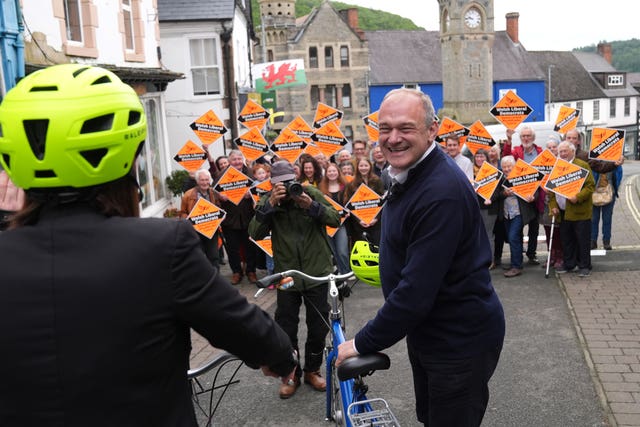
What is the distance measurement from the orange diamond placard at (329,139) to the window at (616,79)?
223 ft

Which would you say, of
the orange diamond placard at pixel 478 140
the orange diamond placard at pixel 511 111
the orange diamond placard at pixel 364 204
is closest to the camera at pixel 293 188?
the orange diamond placard at pixel 364 204

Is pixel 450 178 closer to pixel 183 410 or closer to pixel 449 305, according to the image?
pixel 449 305

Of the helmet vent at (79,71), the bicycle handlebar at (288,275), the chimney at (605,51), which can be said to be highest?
the chimney at (605,51)

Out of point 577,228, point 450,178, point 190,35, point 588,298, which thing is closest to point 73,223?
point 450,178

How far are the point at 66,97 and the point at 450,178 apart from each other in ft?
5.70

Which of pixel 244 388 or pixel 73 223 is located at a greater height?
pixel 73 223

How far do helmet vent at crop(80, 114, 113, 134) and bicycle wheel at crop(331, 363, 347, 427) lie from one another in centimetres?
278

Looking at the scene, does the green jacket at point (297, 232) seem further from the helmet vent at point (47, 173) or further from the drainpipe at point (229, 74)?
the drainpipe at point (229, 74)

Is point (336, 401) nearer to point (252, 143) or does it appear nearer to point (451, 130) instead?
point (451, 130)

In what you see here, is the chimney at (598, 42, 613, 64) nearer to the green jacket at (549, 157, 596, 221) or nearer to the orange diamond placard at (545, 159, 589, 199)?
the green jacket at (549, 157, 596, 221)

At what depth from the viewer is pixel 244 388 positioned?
5875mm

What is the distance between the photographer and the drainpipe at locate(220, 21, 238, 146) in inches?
761

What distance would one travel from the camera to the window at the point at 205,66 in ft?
65.2

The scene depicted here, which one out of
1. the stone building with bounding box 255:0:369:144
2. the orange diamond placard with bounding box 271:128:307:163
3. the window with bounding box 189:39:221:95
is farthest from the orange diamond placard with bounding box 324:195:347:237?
the stone building with bounding box 255:0:369:144
